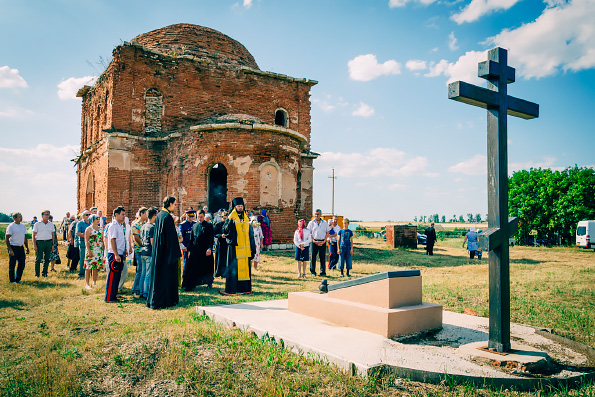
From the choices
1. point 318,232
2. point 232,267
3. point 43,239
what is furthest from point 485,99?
point 43,239

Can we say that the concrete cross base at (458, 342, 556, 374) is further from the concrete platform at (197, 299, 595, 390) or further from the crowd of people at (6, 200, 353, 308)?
the crowd of people at (6, 200, 353, 308)

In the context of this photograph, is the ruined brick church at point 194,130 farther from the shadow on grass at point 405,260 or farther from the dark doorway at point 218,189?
the shadow on grass at point 405,260

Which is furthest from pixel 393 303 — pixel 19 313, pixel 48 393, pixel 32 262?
pixel 32 262

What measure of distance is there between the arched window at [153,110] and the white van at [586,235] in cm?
3134

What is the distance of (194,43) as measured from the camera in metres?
21.3

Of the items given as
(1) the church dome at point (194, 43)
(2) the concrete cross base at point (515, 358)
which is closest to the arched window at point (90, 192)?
(1) the church dome at point (194, 43)

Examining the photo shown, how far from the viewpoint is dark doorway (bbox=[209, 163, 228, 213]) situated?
1953 centimetres

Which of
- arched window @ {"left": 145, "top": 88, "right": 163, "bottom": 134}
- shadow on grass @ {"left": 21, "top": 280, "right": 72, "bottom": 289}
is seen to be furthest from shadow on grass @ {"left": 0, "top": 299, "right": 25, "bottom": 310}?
arched window @ {"left": 145, "top": 88, "right": 163, "bottom": 134}

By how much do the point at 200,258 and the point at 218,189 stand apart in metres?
11.3

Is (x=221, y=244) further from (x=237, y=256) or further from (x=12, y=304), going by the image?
(x=12, y=304)

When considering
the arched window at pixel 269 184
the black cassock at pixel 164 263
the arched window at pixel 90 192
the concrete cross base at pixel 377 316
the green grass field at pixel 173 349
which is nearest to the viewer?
the green grass field at pixel 173 349

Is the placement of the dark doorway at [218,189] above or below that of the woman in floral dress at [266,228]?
above

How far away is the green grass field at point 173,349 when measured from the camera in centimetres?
351

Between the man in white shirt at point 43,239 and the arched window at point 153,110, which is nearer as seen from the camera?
the man in white shirt at point 43,239
